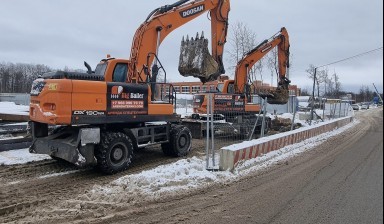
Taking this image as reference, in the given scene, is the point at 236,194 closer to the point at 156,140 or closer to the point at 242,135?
the point at 156,140

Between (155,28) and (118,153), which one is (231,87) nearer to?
(155,28)

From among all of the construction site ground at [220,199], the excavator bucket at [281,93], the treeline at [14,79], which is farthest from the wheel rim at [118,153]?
the treeline at [14,79]

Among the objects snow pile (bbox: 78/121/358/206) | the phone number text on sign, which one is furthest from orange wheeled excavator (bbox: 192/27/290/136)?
snow pile (bbox: 78/121/358/206)

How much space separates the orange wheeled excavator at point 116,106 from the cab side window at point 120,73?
0.05 ft

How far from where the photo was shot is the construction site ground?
205 inches

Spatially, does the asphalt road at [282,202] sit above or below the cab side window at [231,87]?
below

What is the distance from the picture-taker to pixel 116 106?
27.7 ft

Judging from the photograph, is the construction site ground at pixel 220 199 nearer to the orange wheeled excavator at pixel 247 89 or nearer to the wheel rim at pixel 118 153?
the wheel rim at pixel 118 153

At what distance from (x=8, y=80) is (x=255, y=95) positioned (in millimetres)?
85832

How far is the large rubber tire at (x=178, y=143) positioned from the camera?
10.3m

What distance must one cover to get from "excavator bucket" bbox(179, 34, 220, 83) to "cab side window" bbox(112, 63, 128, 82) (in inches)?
105

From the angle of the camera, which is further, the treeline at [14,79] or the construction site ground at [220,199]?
the treeline at [14,79]

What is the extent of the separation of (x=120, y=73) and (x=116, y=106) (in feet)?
5.12

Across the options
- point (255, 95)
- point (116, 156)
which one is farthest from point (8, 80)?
point (116, 156)
